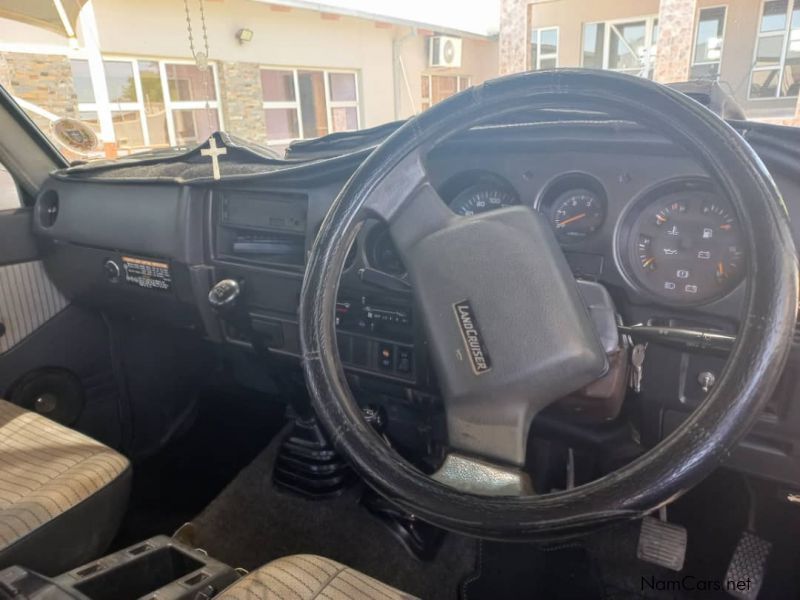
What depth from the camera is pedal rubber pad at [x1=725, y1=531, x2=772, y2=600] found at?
144 cm

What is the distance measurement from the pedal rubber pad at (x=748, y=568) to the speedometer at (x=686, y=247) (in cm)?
80

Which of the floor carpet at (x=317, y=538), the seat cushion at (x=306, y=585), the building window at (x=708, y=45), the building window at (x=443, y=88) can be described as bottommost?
the floor carpet at (x=317, y=538)

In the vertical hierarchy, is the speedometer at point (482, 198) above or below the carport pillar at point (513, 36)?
below

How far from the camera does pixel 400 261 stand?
1.32 metres

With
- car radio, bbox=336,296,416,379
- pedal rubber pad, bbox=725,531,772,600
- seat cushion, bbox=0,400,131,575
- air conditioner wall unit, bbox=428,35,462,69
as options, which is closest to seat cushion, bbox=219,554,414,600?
seat cushion, bbox=0,400,131,575

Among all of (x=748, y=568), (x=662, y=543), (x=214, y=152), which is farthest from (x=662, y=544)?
(x=214, y=152)

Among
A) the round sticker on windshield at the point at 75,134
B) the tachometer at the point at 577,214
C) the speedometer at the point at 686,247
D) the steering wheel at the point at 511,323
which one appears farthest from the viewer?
the round sticker on windshield at the point at 75,134

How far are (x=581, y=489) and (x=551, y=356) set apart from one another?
20 centimetres

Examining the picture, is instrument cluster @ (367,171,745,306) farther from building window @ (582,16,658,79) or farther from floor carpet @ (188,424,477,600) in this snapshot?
floor carpet @ (188,424,477,600)

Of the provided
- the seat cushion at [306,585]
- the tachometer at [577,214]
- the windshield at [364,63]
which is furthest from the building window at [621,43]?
the seat cushion at [306,585]

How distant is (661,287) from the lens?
1.09 metres

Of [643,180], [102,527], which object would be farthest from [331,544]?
[643,180]

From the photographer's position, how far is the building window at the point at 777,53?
1536mm

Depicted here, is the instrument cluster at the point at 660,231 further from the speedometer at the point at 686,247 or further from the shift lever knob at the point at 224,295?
the shift lever knob at the point at 224,295
